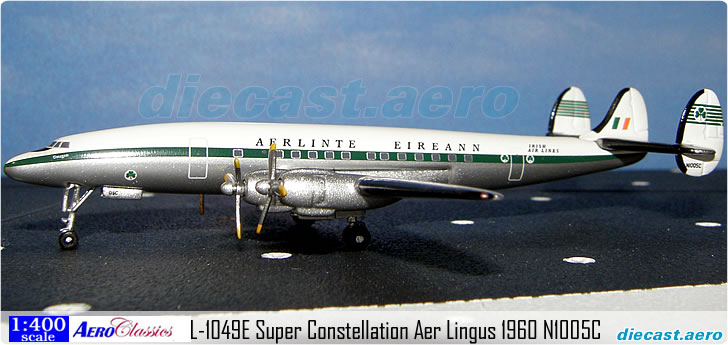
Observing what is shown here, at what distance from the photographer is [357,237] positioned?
38.3 ft

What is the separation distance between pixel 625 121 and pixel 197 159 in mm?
12499

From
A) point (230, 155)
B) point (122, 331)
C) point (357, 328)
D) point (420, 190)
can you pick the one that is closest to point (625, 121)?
point (420, 190)

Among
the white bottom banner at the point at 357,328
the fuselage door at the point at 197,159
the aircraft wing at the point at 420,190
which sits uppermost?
the fuselage door at the point at 197,159

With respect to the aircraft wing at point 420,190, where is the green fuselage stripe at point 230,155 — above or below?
above

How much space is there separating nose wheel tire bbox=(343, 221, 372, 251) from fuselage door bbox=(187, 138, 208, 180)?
3.85m

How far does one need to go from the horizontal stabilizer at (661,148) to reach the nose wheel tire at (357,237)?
804 cm

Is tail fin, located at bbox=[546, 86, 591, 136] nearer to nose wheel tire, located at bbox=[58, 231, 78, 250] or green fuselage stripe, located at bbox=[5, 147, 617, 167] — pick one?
green fuselage stripe, located at bbox=[5, 147, 617, 167]

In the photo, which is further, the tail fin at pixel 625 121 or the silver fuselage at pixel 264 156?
the tail fin at pixel 625 121

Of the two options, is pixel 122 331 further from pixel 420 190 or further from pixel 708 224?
pixel 708 224

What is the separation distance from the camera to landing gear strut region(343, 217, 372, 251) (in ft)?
38.3

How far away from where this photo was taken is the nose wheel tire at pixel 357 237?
38.3 feet

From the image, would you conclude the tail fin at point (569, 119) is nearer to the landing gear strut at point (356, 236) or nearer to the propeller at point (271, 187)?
the landing gear strut at point (356, 236)

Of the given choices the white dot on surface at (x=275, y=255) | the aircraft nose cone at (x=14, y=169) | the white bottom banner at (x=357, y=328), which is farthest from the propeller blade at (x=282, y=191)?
the aircraft nose cone at (x=14, y=169)
